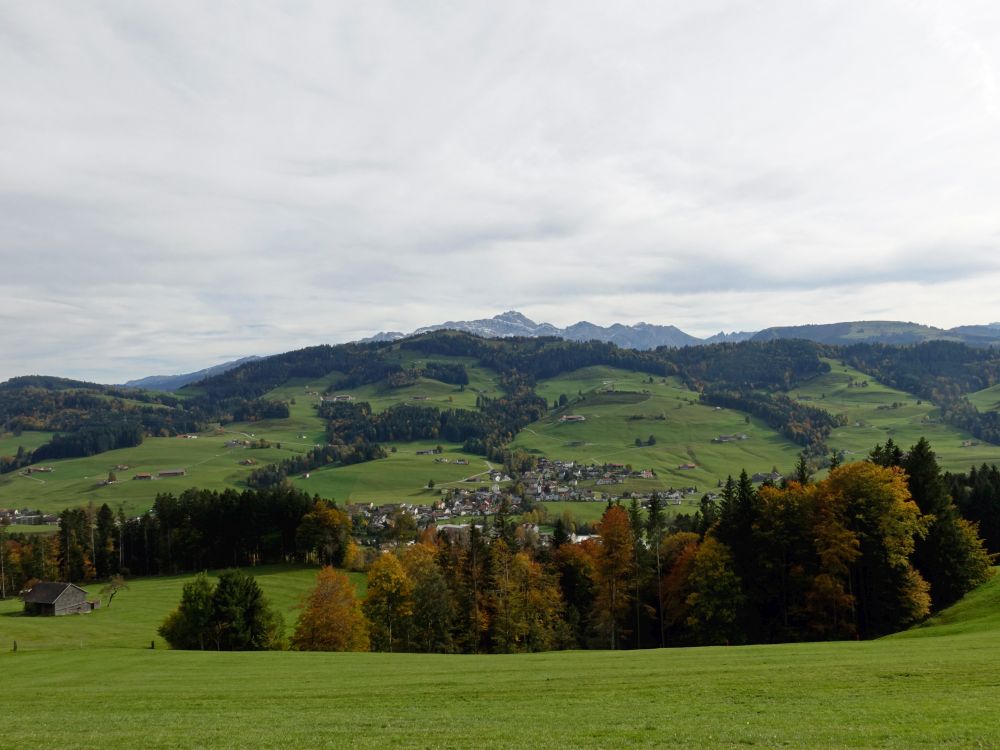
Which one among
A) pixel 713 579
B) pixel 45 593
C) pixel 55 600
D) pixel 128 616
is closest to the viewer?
pixel 713 579

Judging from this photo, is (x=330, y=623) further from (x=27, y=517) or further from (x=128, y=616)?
(x=27, y=517)

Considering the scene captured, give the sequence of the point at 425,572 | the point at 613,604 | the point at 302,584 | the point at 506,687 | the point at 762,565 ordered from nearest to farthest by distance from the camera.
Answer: the point at 506,687
the point at 762,565
the point at 613,604
the point at 425,572
the point at 302,584

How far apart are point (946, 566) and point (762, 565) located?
15713 millimetres

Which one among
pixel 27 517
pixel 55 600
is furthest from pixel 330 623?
pixel 27 517

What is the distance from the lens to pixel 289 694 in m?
30.6

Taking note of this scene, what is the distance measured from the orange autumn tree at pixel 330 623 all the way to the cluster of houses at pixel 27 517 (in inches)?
6149

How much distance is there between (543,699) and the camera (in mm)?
26828

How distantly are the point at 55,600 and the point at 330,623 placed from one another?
1981 inches

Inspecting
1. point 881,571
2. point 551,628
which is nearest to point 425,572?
point 551,628

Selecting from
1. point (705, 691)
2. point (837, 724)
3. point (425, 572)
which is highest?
point (837, 724)

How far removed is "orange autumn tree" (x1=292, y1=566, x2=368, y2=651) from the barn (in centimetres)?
4396

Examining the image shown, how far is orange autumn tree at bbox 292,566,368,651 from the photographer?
65125 millimetres

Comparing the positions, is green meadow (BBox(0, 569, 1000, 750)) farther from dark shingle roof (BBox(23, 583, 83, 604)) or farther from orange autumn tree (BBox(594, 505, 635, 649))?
dark shingle roof (BBox(23, 583, 83, 604))

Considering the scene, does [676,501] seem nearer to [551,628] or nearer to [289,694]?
[551,628]
